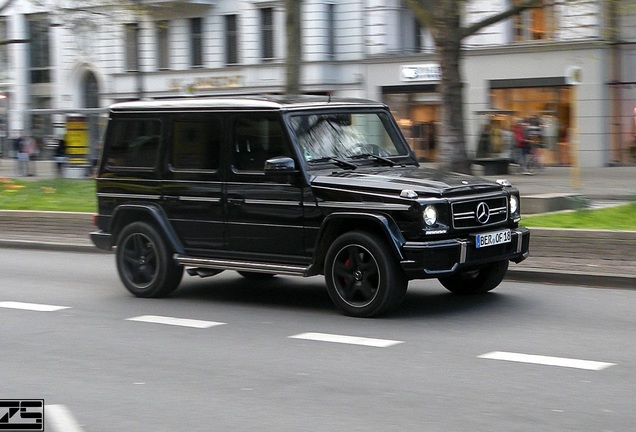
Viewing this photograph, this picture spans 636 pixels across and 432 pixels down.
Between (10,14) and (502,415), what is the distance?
45640 mm

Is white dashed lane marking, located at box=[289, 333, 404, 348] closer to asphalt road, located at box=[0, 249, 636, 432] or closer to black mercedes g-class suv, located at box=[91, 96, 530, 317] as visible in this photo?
asphalt road, located at box=[0, 249, 636, 432]

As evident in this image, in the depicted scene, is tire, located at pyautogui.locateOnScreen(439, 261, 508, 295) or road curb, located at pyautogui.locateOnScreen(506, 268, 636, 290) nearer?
tire, located at pyautogui.locateOnScreen(439, 261, 508, 295)

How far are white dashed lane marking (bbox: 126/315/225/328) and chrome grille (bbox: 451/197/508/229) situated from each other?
219 centimetres

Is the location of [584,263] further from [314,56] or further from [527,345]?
[314,56]

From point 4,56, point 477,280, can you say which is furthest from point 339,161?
point 4,56

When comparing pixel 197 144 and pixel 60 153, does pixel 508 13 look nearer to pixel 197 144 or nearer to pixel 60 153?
pixel 197 144

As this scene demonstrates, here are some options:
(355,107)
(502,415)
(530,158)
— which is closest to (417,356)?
(502,415)

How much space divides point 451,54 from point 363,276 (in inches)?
329

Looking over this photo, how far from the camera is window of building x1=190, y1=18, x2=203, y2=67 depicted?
141ft

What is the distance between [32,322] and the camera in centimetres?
982

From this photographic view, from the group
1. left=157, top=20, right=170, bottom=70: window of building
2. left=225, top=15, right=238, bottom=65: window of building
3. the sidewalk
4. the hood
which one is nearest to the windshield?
the hood

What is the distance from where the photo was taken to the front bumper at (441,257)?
29.6 feet

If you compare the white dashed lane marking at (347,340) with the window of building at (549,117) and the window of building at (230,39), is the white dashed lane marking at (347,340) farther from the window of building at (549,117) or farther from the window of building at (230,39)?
the window of building at (230,39)

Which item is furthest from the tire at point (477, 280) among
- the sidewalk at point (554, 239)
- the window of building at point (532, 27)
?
the window of building at point (532, 27)
